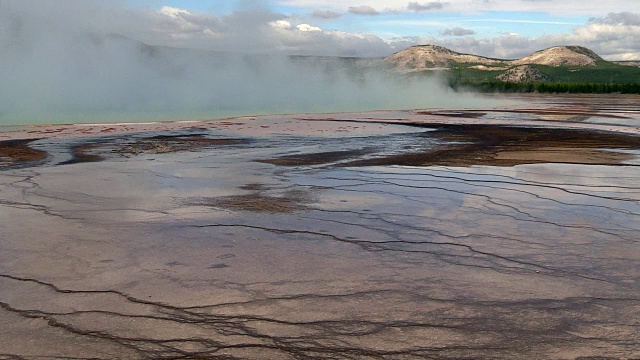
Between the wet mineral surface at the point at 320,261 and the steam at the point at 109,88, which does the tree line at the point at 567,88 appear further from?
the wet mineral surface at the point at 320,261

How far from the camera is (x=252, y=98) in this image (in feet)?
195

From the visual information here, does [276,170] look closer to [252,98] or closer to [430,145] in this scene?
[430,145]

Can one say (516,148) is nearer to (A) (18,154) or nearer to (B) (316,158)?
(B) (316,158)

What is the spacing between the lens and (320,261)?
5.75 m

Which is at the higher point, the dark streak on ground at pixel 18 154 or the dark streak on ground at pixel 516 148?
the dark streak on ground at pixel 18 154

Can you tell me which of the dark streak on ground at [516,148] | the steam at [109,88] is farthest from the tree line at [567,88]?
the dark streak on ground at [516,148]

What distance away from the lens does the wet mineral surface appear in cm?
401

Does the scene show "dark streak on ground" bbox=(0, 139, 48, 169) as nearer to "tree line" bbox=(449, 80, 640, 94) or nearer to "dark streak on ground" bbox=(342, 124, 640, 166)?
"dark streak on ground" bbox=(342, 124, 640, 166)

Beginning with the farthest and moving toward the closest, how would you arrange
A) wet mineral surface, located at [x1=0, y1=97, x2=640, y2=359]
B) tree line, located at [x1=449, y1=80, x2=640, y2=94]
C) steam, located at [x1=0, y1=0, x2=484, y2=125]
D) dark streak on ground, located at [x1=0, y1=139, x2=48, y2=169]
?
tree line, located at [x1=449, y1=80, x2=640, y2=94] → steam, located at [x1=0, y1=0, x2=484, y2=125] → dark streak on ground, located at [x1=0, y1=139, x2=48, y2=169] → wet mineral surface, located at [x1=0, y1=97, x2=640, y2=359]

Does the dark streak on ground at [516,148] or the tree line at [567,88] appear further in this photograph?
the tree line at [567,88]

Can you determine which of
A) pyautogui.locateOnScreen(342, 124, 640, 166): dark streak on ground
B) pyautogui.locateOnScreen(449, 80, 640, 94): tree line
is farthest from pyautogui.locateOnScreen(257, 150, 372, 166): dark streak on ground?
pyautogui.locateOnScreen(449, 80, 640, 94): tree line

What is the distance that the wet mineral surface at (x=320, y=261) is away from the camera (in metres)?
4.01

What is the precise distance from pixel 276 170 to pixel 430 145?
245 inches

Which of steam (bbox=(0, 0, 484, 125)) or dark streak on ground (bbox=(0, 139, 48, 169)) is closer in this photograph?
dark streak on ground (bbox=(0, 139, 48, 169))
